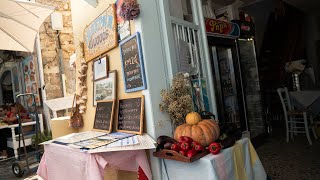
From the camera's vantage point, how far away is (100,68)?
2869 mm

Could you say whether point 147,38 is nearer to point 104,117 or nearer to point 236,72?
point 104,117

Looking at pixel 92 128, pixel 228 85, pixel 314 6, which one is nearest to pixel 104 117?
pixel 92 128

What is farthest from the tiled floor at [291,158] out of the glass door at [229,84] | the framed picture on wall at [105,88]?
the framed picture on wall at [105,88]

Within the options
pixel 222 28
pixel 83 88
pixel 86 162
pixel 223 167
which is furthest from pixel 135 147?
pixel 222 28

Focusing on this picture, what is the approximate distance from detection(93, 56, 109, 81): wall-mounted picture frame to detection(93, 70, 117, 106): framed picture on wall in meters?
0.05

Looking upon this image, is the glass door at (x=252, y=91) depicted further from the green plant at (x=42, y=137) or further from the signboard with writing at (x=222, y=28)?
the green plant at (x=42, y=137)

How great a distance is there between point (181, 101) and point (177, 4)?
1.25 metres

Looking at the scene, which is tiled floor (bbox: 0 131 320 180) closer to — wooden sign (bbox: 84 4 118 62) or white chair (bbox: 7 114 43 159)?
white chair (bbox: 7 114 43 159)

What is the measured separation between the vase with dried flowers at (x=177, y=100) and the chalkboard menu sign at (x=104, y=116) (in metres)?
0.69

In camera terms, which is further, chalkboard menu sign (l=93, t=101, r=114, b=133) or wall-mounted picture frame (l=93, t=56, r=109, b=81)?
wall-mounted picture frame (l=93, t=56, r=109, b=81)

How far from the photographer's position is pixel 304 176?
3297 millimetres

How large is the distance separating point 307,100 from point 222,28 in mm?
2798

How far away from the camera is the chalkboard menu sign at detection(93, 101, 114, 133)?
2623 millimetres

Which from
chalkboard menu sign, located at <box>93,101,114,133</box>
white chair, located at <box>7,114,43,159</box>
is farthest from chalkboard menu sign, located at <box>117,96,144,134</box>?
white chair, located at <box>7,114,43,159</box>
